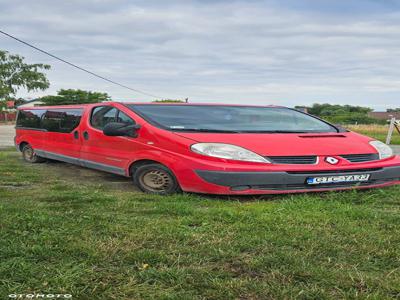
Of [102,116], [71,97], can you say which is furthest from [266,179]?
[71,97]

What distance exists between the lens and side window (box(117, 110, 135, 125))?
18.2 ft

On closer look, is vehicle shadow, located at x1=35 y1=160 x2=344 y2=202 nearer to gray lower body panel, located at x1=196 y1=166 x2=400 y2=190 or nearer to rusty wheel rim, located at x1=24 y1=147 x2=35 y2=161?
gray lower body panel, located at x1=196 y1=166 x2=400 y2=190

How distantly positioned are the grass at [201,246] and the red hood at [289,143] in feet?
1.59

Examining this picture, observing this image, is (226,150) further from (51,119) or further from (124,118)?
(51,119)

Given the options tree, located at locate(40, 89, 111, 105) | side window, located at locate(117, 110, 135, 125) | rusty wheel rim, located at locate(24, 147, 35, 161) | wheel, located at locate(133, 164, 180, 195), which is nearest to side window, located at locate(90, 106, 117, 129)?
side window, located at locate(117, 110, 135, 125)

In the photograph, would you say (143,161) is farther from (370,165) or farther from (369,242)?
(369,242)

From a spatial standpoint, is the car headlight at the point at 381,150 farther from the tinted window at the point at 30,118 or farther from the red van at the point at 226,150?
the tinted window at the point at 30,118

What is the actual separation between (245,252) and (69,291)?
113 centimetres

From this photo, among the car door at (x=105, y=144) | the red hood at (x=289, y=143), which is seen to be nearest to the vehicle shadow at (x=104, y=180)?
the car door at (x=105, y=144)

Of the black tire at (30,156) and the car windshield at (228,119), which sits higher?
the car windshield at (228,119)

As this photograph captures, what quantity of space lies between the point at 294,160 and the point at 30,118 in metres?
5.35

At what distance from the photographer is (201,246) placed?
9.78 ft

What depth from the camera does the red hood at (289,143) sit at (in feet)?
15.4

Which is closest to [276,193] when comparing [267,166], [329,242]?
[267,166]
